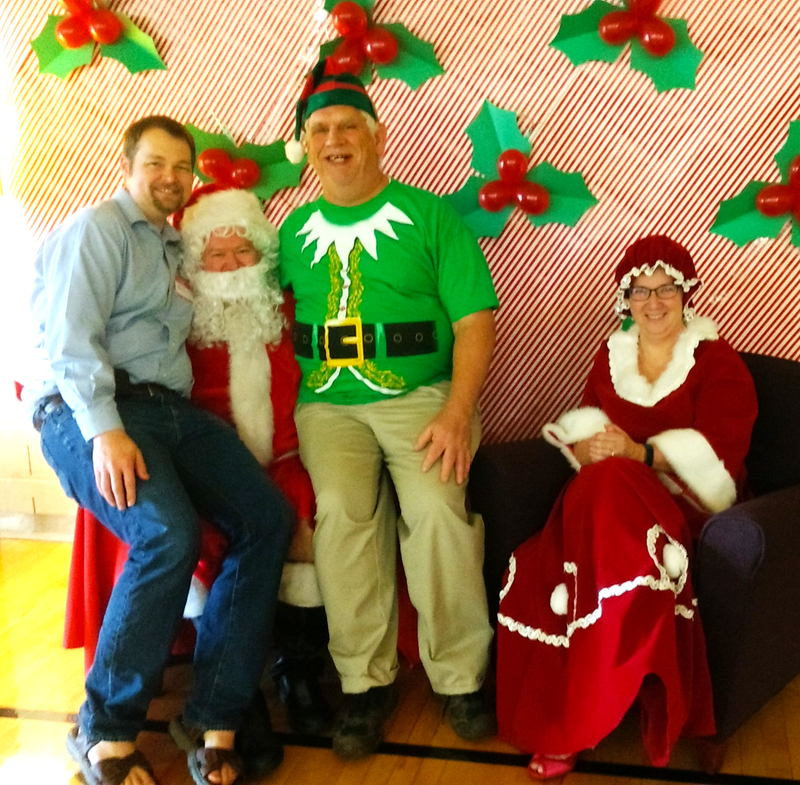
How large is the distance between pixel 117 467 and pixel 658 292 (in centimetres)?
137

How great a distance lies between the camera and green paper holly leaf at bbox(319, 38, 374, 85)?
7.97ft

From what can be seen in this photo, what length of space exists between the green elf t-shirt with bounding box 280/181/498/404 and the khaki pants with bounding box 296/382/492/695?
0.30m

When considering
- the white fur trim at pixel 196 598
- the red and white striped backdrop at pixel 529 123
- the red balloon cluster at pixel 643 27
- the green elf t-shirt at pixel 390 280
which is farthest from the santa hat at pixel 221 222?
the red balloon cluster at pixel 643 27

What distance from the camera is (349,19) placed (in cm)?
235

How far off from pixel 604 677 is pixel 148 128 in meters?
1.65

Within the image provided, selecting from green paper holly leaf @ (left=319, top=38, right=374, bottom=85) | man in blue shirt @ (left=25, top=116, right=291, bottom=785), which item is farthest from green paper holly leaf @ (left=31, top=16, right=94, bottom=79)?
man in blue shirt @ (left=25, top=116, right=291, bottom=785)

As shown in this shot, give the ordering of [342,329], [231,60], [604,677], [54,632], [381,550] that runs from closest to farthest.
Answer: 1. [604,677]
2. [381,550]
3. [342,329]
4. [54,632]
5. [231,60]

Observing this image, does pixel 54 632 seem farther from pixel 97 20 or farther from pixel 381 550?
pixel 97 20

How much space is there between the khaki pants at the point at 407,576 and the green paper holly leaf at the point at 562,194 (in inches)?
39.9

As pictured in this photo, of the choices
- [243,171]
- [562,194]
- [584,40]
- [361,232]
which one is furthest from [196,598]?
[584,40]

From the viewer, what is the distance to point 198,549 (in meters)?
1.73

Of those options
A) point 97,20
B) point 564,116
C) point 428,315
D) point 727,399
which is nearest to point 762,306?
point 727,399

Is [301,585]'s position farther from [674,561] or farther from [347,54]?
[347,54]

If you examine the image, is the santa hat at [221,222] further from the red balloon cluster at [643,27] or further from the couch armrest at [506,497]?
the red balloon cluster at [643,27]
